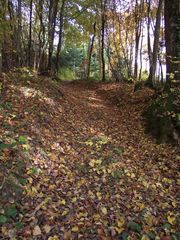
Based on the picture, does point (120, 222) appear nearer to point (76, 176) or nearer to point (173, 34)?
point (76, 176)

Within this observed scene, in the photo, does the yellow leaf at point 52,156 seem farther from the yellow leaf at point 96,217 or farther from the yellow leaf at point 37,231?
the yellow leaf at point 37,231

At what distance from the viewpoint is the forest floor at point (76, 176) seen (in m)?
3.96

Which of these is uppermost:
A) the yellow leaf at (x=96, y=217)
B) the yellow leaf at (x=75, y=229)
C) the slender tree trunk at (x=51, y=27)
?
the slender tree trunk at (x=51, y=27)

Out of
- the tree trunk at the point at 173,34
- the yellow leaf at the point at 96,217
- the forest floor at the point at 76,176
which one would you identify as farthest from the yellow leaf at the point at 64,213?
the tree trunk at the point at 173,34

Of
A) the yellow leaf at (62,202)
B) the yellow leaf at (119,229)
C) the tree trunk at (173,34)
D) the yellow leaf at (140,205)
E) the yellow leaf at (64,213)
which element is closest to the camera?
the yellow leaf at (119,229)

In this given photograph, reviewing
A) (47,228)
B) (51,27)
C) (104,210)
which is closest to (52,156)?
(104,210)

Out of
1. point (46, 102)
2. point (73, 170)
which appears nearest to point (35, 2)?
point (46, 102)

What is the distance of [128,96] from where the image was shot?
11938 millimetres

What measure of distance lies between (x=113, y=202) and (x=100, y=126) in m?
3.82

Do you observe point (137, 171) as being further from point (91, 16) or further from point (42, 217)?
point (91, 16)

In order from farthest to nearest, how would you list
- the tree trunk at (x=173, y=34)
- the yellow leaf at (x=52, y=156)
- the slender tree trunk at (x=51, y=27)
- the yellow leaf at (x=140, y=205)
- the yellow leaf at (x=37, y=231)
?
1. the slender tree trunk at (x=51, y=27)
2. the tree trunk at (x=173, y=34)
3. the yellow leaf at (x=52, y=156)
4. the yellow leaf at (x=140, y=205)
5. the yellow leaf at (x=37, y=231)

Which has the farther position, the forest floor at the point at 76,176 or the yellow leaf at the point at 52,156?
the yellow leaf at the point at 52,156

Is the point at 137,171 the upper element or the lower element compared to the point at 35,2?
lower

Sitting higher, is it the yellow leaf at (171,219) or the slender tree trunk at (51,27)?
the slender tree trunk at (51,27)
